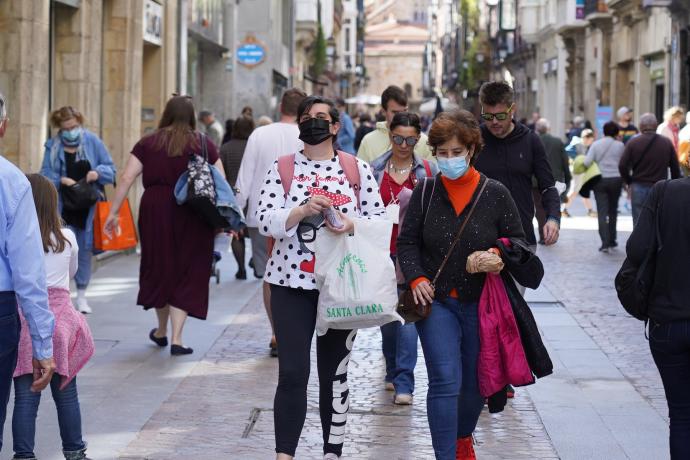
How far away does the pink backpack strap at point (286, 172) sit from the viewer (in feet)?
19.6

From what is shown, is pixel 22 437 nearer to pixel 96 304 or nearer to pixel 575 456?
pixel 575 456

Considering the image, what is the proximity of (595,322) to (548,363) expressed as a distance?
5.86 m

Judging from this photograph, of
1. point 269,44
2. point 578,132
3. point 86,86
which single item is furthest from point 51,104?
point 269,44

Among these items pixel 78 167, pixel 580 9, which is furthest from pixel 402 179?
pixel 580 9

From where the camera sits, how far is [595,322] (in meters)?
11.4

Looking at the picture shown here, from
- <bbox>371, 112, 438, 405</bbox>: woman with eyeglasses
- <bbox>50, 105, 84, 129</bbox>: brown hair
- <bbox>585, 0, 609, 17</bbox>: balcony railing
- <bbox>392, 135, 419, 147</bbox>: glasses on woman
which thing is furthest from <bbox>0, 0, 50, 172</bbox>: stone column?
<bbox>585, 0, 609, 17</bbox>: balcony railing

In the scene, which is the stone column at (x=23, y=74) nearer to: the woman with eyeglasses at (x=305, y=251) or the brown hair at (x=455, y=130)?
the woman with eyeglasses at (x=305, y=251)

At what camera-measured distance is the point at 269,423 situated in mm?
7320

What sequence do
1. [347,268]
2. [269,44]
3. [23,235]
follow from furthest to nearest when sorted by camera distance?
[269,44] < [347,268] < [23,235]

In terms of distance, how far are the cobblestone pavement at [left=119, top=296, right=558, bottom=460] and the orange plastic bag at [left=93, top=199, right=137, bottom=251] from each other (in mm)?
1967

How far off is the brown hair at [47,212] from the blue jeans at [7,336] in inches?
37.7

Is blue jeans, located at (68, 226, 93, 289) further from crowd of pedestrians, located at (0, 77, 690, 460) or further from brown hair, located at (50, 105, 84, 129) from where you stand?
crowd of pedestrians, located at (0, 77, 690, 460)

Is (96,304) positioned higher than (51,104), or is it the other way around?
(51,104)

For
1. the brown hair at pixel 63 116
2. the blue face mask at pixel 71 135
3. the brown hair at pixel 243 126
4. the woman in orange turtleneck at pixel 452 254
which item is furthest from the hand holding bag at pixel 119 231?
the woman in orange turtleneck at pixel 452 254
